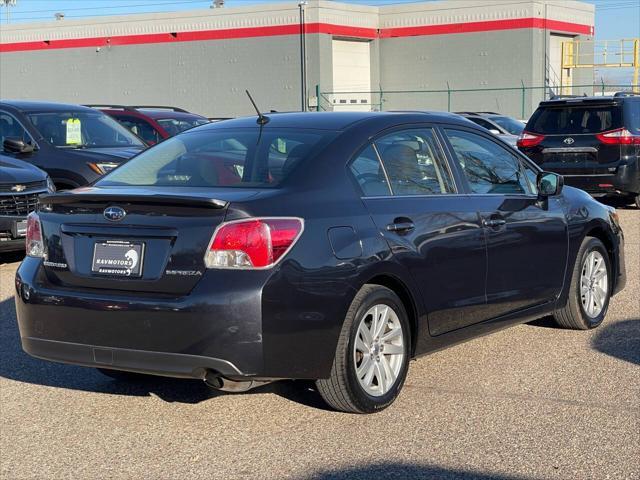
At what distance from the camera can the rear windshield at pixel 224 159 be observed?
5551 millimetres

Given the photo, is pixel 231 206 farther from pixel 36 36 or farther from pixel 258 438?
pixel 36 36

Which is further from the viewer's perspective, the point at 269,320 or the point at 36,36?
the point at 36,36

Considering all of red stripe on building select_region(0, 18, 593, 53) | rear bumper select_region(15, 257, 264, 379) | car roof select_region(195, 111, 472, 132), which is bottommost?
rear bumper select_region(15, 257, 264, 379)

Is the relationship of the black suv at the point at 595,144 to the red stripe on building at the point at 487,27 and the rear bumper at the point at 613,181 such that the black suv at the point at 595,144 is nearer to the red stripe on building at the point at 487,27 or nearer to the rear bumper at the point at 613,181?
the rear bumper at the point at 613,181

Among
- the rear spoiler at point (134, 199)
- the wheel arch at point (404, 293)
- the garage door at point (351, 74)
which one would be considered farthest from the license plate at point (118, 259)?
the garage door at point (351, 74)

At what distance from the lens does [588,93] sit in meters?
49.3

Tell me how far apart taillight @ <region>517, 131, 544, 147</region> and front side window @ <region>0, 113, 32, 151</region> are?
7725 mm

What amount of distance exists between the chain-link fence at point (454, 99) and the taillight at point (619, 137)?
2751cm

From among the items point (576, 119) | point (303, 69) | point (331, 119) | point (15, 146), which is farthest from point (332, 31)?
point (331, 119)

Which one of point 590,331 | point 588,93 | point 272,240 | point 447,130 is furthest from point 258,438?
point 588,93

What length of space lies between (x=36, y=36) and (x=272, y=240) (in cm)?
5065

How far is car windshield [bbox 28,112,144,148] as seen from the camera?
13000 mm

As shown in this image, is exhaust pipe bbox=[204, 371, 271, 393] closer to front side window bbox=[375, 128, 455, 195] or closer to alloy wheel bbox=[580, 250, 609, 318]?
front side window bbox=[375, 128, 455, 195]

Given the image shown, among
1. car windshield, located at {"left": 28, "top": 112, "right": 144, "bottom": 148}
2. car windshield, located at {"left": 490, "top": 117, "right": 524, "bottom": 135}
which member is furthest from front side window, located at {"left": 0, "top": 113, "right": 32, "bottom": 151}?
car windshield, located at {"left": 490, "top": 117, "right": 524, "bottom": 135}
